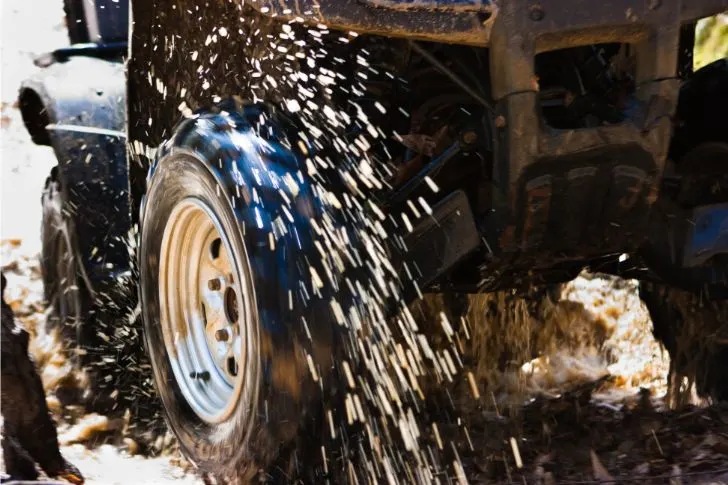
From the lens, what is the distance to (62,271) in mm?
4953

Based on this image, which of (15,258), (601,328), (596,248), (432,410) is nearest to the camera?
(596,248)

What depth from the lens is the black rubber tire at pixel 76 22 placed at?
532 centimetres

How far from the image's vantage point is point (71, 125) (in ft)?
15.1

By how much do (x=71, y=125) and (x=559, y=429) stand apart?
206 centimetres

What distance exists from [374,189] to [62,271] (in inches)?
83.7

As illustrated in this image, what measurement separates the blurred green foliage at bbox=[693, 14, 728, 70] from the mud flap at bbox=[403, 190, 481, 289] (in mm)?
3908

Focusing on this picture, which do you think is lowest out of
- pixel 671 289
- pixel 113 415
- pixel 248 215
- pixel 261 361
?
pixel 113 415

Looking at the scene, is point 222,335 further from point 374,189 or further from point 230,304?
point 374,189

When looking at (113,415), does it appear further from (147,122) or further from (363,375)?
(363,375)

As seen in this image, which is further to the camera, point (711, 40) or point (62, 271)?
point (711, 40)

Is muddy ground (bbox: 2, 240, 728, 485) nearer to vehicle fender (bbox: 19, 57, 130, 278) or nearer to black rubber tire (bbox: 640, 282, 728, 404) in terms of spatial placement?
black rubber tire (bbox: 640, 282, 728, 404)

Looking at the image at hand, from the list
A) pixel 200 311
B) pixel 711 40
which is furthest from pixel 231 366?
pixel 711 40

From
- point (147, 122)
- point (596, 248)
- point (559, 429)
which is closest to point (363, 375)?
point (596, 248)

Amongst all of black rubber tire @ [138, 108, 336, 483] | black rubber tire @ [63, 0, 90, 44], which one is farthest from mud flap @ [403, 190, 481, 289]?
black rubber tire @ [63, 0, 90, 44]
